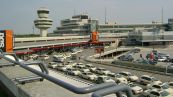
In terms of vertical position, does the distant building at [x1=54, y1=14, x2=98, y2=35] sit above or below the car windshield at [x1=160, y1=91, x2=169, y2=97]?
above

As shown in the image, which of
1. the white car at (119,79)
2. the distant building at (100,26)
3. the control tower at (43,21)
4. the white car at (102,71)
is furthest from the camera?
the distant building at (100,26)

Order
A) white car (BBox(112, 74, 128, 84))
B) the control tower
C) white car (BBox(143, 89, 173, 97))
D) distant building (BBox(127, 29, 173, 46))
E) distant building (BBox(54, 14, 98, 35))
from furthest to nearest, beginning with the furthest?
distant building (BBox(54, 14, 98, 35)), the control tower, distant building (BBox(127, 29, 173, 46)), white car (BBox(112, 74, 128, 84)), white car (BBox(143, 89, 173, 97))

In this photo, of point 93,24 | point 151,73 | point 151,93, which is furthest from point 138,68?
point 93,24

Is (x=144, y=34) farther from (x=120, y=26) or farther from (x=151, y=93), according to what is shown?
(x=151, y=93)

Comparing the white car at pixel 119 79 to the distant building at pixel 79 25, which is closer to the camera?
the white car at pixel 119 79

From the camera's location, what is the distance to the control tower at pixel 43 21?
8231 centimetres

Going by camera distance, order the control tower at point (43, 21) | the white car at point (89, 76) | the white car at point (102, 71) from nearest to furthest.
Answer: the white car at point (89, 76)
the white car at point (102, 71)
the control tower at point (43, 21)

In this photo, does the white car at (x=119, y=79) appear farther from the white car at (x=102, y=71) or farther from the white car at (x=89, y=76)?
the white car at (x=102, y=71)

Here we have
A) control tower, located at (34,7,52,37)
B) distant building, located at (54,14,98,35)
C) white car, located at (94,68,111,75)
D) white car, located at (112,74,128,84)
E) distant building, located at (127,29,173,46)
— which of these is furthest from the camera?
distant building, located at (54,14,98,35)

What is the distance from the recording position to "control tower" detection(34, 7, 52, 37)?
82.3 m

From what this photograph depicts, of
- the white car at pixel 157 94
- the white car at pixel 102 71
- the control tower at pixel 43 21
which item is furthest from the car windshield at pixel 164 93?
the control tower at pixel 43 21

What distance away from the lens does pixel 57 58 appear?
42.5 metres

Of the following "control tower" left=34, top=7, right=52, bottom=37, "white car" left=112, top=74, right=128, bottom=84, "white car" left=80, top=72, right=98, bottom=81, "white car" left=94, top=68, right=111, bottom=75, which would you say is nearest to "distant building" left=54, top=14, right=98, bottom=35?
"control tower" left=34, top=7, right=52, bottom=37

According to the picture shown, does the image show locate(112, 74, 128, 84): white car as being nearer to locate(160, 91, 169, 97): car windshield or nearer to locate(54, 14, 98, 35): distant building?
Result: locate(160, 91, 169, 97): car windshield
